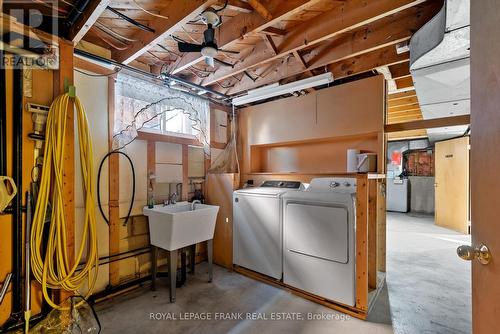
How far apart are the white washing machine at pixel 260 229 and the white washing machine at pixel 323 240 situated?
111 millimetres

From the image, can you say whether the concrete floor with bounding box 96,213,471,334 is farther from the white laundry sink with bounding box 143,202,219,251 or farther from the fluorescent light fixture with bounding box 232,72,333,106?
the fluorescent light fixture with bounding box 232,72,333,106

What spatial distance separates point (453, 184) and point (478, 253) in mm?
5976

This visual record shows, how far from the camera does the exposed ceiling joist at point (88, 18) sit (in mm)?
1488

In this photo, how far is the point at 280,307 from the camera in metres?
2.25

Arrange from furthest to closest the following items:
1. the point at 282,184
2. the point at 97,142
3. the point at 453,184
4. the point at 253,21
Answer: the point at 453,184, the point at 282,184, the point at 97,142, the point at 253,21

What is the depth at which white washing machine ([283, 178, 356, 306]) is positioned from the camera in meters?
2.14

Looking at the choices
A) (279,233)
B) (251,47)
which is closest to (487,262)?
(279,233)

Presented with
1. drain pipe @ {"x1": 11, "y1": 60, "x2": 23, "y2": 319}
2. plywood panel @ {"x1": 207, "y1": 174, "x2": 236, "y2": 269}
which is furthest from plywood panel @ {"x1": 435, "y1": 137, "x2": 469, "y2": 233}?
drain pipe @ {"x1": 11, "y1": 60, "x2": 23, "y2": 319}

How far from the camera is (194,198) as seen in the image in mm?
3248

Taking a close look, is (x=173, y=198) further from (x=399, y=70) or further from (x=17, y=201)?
(x=399, y=70)

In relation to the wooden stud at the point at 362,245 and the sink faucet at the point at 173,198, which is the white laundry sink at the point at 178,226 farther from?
the wooden stud at the point at 362,245

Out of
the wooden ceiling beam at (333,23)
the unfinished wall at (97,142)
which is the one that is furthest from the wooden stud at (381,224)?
the unfinished wall at (97,142)

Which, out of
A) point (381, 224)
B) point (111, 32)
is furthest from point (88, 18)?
point (381, 224)

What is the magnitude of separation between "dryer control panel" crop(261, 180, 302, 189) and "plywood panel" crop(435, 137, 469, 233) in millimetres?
4608
